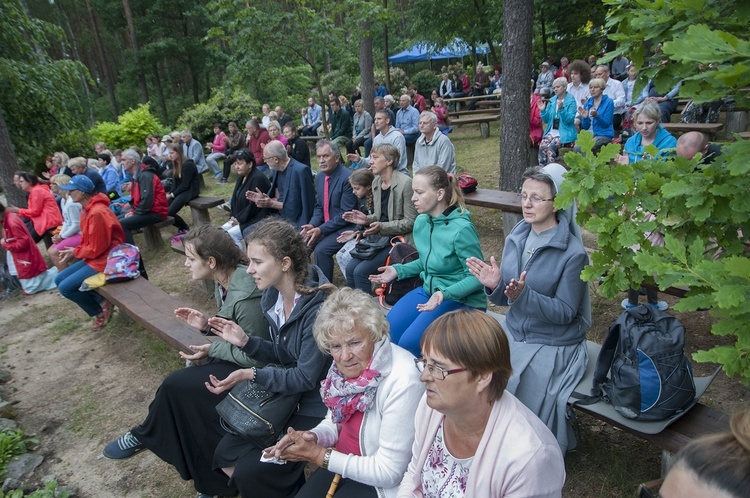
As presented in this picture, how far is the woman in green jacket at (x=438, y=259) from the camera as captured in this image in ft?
10.7

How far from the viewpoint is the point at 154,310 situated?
14.8 feet

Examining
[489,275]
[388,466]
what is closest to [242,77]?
[489,275]

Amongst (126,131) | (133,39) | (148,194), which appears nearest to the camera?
(148,194)

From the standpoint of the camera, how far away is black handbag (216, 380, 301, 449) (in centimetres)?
264

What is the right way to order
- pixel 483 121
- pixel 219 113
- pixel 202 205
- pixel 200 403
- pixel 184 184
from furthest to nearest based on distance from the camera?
1. pixel 219 113
2. pixel 483 121
3. pixel 184 184
4. pixel 202 205
5. pixel 200 403

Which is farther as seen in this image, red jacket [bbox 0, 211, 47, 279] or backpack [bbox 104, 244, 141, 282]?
red jacket [bbox 0, 211, 47, 279]

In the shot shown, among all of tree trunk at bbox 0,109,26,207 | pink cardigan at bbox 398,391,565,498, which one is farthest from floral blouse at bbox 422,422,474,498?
tree trunk at bbox 0,109,26,207

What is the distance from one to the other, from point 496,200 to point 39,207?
7059 millimetres

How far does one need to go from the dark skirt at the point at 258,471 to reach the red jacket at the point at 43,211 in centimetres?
684

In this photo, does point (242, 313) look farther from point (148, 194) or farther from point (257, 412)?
point (148, 194)

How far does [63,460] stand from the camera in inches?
149

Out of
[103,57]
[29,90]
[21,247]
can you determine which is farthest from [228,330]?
[103,57]

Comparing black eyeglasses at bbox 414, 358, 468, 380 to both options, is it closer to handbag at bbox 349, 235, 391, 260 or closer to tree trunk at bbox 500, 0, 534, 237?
handbag at bbox 349, 235, 391, 260

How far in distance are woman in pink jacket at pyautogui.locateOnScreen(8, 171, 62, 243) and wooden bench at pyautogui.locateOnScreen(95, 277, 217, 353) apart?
3.34 meters
